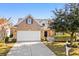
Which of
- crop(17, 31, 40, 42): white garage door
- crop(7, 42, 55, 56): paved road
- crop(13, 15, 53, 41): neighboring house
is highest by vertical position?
crop(13, 15, 53, 41): neighboring house

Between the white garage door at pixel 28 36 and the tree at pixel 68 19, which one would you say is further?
the white garage door at pixel 28 36

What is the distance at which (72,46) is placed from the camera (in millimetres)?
5652

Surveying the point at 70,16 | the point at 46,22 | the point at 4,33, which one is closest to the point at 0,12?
the point at 4,33

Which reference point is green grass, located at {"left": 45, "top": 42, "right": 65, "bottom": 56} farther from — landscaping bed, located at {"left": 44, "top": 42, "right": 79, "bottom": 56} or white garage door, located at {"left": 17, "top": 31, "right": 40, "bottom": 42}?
white garage door, located at {"left": 17, "top": 31, "right": 40, "bottom": 42}

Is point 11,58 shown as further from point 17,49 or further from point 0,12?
point 0,12

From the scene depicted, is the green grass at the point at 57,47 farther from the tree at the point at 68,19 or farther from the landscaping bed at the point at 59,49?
the tree at the point at 68,19

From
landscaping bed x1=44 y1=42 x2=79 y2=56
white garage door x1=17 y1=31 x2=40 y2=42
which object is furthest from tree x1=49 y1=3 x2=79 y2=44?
white garage door x1=17 y1=31 x2=40 y2=42

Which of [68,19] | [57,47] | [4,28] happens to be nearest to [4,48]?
[4,28]

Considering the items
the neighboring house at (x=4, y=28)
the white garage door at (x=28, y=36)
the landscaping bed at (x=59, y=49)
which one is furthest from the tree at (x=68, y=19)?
the neighboring house at (x=4, y=28)

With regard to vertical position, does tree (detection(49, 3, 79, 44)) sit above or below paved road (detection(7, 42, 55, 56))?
above

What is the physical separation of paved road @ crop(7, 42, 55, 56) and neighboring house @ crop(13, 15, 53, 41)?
Answer: 109 mm

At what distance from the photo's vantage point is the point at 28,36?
5750 mm

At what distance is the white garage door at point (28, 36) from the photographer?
18.7 ft

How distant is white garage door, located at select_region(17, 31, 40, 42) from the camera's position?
5707mm
